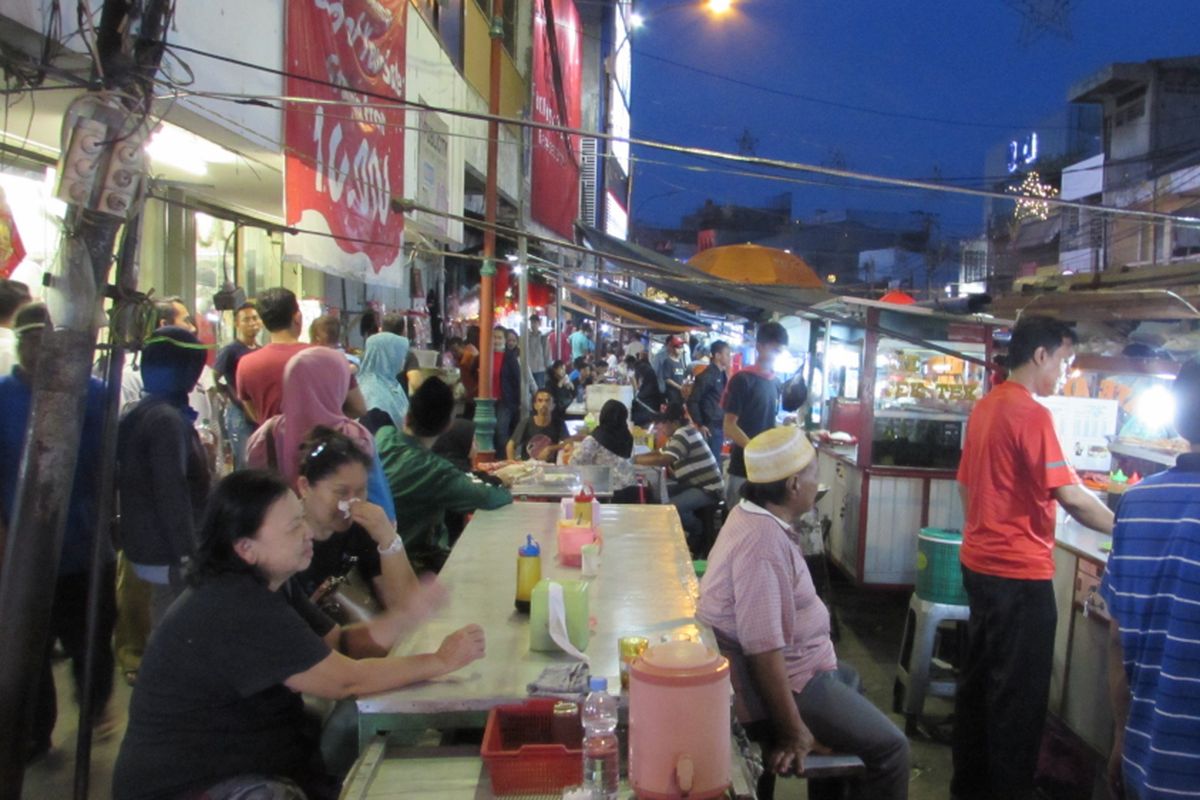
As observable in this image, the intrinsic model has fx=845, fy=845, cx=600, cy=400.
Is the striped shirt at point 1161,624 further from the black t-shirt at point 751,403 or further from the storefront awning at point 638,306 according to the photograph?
the storefront awning at point 638,306

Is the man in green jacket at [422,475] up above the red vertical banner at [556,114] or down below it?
below

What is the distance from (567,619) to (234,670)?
1006mm

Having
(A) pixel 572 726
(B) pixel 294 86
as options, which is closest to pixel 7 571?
(A) pixel 572 726

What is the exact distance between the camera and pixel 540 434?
8.11m

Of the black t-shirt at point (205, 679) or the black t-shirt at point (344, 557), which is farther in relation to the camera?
the black t-shirt at point (344, 557)

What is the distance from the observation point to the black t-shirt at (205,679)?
87.2 inches

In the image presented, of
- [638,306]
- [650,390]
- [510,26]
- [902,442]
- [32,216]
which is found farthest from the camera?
[638,306]

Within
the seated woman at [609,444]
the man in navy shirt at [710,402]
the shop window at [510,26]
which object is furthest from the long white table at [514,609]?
the shop window at [510,26]

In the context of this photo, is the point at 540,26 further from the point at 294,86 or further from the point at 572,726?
the point at 572,726

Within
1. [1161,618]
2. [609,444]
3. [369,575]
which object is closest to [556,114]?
[609,444]

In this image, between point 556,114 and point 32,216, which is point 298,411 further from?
point 556,114

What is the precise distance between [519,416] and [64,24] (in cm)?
766

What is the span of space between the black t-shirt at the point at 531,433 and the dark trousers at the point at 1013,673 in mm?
4896

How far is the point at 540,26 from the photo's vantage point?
1560 cm
